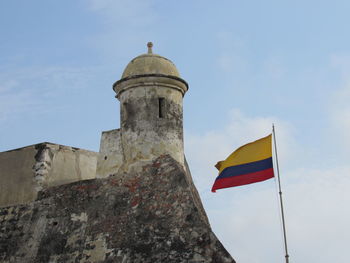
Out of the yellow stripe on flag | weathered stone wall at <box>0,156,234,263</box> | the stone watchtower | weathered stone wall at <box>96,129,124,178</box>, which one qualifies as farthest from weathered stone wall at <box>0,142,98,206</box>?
the yellow stripe on flag

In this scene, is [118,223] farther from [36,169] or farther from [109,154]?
[36,169]

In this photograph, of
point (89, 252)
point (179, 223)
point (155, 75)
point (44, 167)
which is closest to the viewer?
point (179, 223)

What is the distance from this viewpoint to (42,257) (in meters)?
12.5

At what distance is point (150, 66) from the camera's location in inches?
508

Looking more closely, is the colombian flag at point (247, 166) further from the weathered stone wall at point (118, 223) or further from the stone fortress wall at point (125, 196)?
the weathered stone wall at point (118, 223)

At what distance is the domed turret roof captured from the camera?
42.2ft

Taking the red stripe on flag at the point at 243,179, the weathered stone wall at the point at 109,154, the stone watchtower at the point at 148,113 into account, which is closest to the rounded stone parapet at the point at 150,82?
the stone watchtower at the point at 148,113

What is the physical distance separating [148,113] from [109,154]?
4.18 ft

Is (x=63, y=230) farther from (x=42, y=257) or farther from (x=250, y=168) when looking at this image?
(x=250, y=168)

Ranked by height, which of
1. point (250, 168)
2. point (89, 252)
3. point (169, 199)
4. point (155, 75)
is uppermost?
point (155, 75)

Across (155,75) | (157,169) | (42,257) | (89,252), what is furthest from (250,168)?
(42,257)

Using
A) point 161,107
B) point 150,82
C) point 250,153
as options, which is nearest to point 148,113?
point 161,107

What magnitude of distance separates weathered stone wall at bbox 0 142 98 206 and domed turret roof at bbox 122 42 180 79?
2439 millimetres

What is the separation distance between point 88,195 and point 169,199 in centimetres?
194
